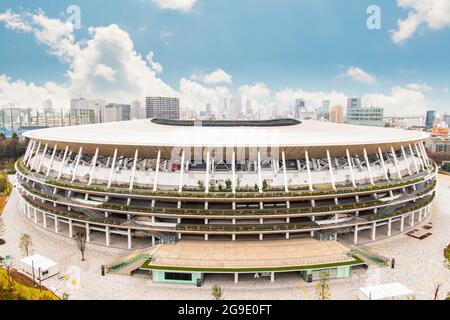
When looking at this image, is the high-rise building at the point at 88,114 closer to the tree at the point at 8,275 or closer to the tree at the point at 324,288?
the tree at the point at 8,275

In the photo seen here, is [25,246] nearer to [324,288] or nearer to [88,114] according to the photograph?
[324,288]

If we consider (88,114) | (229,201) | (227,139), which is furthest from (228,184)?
(88,114)

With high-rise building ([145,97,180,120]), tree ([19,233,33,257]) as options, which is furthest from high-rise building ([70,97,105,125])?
tree ([19,233,33,257])

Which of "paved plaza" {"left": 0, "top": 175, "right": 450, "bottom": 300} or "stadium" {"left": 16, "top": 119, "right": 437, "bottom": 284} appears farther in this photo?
"stadium" {"left": 16, "top": 119, "right": 437, "bottom": 284}

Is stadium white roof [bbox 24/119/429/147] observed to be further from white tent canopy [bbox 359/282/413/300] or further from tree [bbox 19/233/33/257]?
white tent canopy [bbox 359/282/413/300]

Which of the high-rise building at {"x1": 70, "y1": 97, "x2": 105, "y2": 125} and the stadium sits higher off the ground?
the high-rise building at {"x1": 70, "y1": 97, "x2": 105, "y2": 125}
